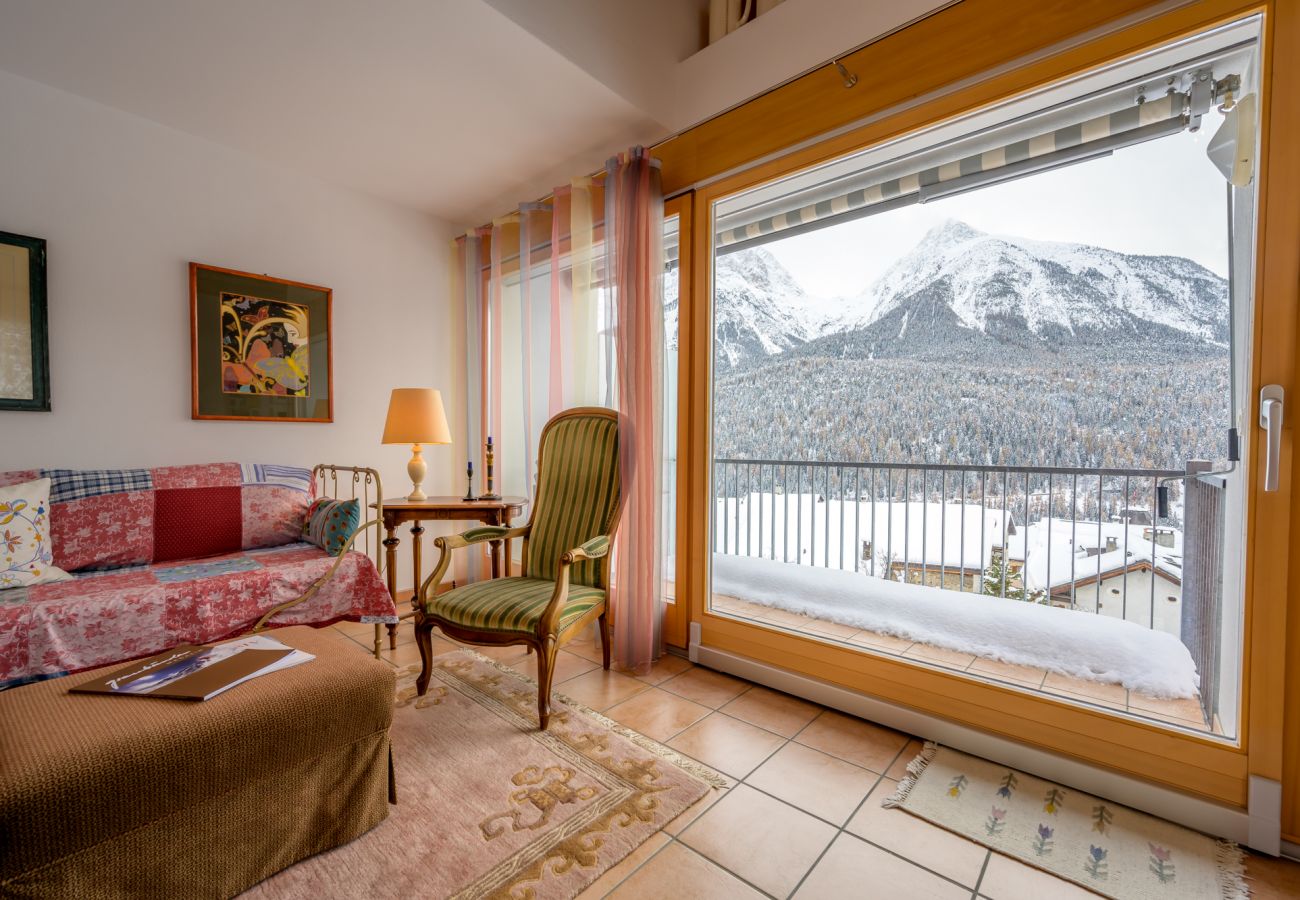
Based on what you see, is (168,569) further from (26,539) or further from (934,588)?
(934,588)

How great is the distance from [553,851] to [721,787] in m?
0.57

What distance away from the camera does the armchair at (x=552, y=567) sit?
2176 millimetres

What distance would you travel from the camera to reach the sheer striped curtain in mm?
2727

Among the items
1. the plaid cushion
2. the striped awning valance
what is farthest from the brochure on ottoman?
the striped awning valance

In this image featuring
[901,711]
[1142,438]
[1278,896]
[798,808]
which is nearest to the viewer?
[1278,896]

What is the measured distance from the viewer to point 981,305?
10.9 feet

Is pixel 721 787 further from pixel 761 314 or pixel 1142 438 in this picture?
pixel 761 314

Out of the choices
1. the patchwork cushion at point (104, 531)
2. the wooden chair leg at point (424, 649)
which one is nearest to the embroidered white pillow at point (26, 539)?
the patchwork cushion at point (104, 531)

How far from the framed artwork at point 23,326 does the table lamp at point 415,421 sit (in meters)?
1.39

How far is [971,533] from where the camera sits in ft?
11.6

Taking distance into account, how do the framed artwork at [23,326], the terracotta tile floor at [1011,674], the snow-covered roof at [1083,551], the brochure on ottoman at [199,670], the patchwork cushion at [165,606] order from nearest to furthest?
the brochure on ottoman at [199,670], the patchwork cushion at [165,606], the terracotta tile floor at [1011,674], the framed artwork at [23,326], the snow-covered roof at [1083,551]

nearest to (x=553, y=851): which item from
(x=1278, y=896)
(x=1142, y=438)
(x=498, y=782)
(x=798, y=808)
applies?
(x=498, y=782)

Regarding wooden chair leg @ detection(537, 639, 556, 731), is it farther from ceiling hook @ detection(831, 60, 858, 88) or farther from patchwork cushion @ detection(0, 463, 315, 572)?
ceiling hook @ detection(831, 60, 858, 88)

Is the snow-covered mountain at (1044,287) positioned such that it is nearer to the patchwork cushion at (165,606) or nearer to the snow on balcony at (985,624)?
the snow on balcony at (985,624)
